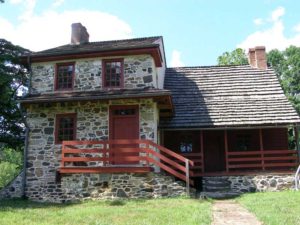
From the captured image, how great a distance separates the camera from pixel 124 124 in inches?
528

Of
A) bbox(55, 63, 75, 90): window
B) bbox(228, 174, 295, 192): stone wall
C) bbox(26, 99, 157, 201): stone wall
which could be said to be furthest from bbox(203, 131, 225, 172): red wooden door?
bbox(55, 63, 75, 90): window

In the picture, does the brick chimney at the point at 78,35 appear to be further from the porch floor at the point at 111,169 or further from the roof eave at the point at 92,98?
the porch floor at the point at 111,169

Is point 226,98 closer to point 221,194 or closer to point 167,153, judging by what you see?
point 167,153

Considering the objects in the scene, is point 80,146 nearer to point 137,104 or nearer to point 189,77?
point 137,104

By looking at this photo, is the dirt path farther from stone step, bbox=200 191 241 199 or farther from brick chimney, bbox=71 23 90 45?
brick chimney, bbox=71 23 90 45

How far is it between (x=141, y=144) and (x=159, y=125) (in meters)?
2.31

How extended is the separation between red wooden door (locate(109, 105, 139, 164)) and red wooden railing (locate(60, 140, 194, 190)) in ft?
0.19

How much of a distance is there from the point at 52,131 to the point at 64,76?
2483mm

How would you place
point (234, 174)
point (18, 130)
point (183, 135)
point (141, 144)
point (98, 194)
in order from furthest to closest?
1. point (18, 130)
2. point (183, 135)
3. point (234, 174)
4. point (141, 144)
5. point (98, 194)

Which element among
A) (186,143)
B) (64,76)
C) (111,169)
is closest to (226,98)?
(186,143)

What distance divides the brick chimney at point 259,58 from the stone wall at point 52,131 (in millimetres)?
8652

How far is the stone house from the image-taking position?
40.1 feet

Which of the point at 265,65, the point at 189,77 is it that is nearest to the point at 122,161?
the point at 189,77

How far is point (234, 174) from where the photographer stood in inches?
564
